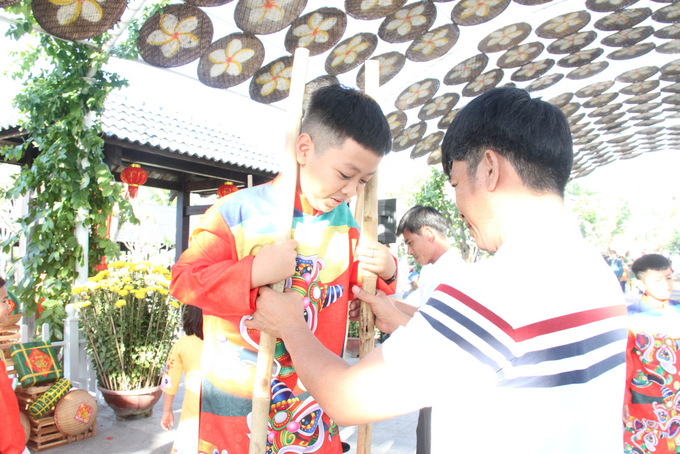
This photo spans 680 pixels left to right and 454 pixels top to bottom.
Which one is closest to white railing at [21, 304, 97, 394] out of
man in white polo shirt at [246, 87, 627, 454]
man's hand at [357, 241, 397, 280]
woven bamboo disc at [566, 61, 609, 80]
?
man's hand at [357, 241, 397, 280]

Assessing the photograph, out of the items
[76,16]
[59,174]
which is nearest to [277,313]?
[76,16]

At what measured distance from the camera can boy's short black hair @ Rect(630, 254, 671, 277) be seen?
3.30 meters

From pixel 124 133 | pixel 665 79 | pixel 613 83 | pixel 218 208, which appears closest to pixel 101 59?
pixel 124 133

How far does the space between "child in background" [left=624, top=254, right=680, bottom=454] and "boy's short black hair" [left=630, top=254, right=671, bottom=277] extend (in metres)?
0.36

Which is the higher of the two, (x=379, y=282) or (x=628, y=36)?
(x=628, y=36)

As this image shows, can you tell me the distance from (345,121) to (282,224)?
331 millimetres

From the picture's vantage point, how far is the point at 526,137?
0.95 m

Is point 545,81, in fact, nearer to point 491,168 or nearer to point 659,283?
point 659,283

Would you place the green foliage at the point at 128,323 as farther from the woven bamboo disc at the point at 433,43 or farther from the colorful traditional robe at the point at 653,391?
the woven bamboo disc at the point at 433,43

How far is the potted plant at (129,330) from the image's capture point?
4.42 meters

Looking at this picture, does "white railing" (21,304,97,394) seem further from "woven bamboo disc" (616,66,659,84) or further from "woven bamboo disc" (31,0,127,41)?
"woven bamboo disc" (616,66,659,84)

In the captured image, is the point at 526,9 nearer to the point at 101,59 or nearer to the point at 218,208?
the point at 101,59

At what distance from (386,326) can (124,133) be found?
19.2ft

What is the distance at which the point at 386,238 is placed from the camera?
870 cm
